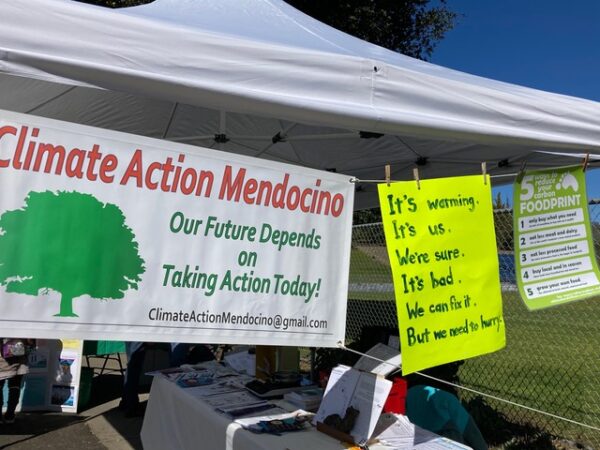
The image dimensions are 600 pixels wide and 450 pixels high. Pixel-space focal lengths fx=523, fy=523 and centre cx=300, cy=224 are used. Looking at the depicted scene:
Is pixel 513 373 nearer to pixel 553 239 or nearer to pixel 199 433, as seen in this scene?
pixel 553 239

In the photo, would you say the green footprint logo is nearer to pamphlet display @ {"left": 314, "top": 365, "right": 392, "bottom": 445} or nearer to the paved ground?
pamphlet display @ {"left": 314, "top": 365, "right": 392, "bottom": 445}

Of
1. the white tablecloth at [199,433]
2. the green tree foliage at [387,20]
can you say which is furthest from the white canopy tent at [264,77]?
the green tree foliage at [387,20]

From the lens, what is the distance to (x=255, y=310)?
6.71 ft

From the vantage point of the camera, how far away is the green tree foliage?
9.54 meters

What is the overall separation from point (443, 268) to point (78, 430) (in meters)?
4.06

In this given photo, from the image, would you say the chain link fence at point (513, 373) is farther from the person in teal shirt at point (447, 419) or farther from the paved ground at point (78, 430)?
the paved ground at point (78, 430)

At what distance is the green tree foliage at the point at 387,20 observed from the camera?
954 centimetres

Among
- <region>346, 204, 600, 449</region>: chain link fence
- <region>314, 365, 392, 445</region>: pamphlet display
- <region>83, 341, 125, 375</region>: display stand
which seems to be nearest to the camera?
<region>314, 365, 392, 445</region>: pamphlet display

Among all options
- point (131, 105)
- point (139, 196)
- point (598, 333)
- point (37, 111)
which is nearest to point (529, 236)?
point (139, 196)

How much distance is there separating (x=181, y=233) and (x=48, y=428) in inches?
154

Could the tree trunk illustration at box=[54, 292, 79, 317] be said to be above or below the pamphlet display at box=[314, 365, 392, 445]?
above

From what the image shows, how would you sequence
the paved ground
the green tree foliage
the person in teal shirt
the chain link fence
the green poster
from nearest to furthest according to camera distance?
the green poster, the person in teal shirt, the chain link fence, the paved ground, the green tree foliage

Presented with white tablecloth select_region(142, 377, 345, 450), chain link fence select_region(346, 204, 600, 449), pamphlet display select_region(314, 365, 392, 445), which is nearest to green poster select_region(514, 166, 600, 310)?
chain link fence select_region(346, 204, 600, 449)

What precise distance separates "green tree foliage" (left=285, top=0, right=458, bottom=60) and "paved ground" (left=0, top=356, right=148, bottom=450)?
23.7ft
